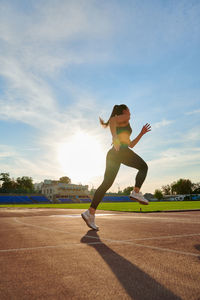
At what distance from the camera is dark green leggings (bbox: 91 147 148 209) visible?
5.34 metres

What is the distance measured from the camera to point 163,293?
70.2 inches

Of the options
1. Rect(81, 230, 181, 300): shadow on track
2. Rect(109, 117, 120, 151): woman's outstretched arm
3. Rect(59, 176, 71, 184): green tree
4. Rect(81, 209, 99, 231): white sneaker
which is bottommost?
Rect(81, 230, 181, 300): shadow on track

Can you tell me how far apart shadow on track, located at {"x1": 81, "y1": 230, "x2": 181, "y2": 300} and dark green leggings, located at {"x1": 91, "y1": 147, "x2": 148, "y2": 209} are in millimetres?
2561

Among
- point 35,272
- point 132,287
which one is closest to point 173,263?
point 132,287

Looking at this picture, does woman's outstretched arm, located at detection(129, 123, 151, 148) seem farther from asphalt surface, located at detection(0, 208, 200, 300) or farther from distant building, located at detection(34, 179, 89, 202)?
distant building, located at detection(34, 179, 89, 202)

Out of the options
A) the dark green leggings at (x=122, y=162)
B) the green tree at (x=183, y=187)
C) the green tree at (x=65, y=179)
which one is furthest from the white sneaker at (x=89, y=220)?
the green tree at (x=65, y=179)

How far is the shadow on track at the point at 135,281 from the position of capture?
175 cm

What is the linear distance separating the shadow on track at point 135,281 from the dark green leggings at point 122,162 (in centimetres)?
256

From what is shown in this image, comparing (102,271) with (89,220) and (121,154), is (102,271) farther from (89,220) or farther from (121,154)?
(89,220)

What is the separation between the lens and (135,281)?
206cm

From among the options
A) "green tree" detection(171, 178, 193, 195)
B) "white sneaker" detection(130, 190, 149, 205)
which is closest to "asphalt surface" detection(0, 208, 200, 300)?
"white sneaker" detection(130, 190, 149, 205)

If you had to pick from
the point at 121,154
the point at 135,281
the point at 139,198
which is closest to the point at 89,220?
the point at 139,198

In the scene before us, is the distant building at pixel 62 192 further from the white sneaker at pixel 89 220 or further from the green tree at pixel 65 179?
the white sneaker at pixel 89 220

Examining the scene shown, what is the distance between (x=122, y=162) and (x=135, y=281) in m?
3.48
